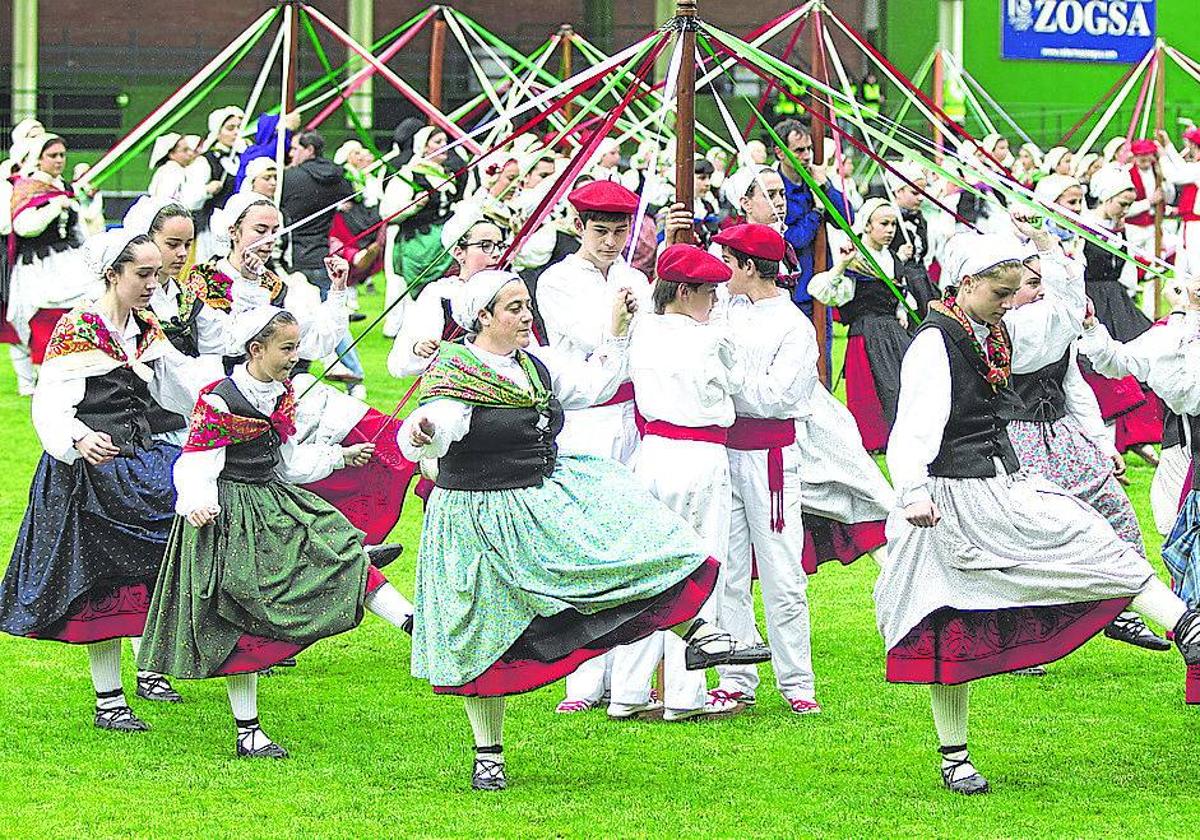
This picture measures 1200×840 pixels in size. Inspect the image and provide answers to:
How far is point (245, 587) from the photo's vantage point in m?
5.15

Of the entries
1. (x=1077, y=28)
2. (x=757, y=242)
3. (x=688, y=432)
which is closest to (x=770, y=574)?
(x=688, y=432)

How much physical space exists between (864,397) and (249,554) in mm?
4875

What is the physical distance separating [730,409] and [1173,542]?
1.26 metres

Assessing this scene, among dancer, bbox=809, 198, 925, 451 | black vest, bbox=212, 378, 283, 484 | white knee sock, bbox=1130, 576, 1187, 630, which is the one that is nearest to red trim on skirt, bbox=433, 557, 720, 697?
black vest, bbox=212, 378, 283, 484

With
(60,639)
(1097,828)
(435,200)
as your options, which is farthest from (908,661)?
(435,200)

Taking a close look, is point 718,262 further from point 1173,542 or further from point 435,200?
point 435,200

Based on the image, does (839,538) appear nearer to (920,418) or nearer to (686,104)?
(686,104)

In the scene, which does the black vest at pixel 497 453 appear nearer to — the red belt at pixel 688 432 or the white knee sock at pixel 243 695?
the red belt at pixel 688 432

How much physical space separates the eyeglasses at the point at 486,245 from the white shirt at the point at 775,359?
1.43 m

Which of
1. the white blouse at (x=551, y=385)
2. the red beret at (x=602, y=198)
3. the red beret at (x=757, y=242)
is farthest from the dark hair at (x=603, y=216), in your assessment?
the white blouse at (x=551, y=385)

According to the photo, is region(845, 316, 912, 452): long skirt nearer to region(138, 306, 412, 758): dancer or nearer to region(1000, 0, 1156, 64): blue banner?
region(138, 306, 412, 758): dancer

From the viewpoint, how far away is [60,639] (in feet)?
18.3

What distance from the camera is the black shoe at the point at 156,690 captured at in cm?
604

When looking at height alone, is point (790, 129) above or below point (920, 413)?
above
